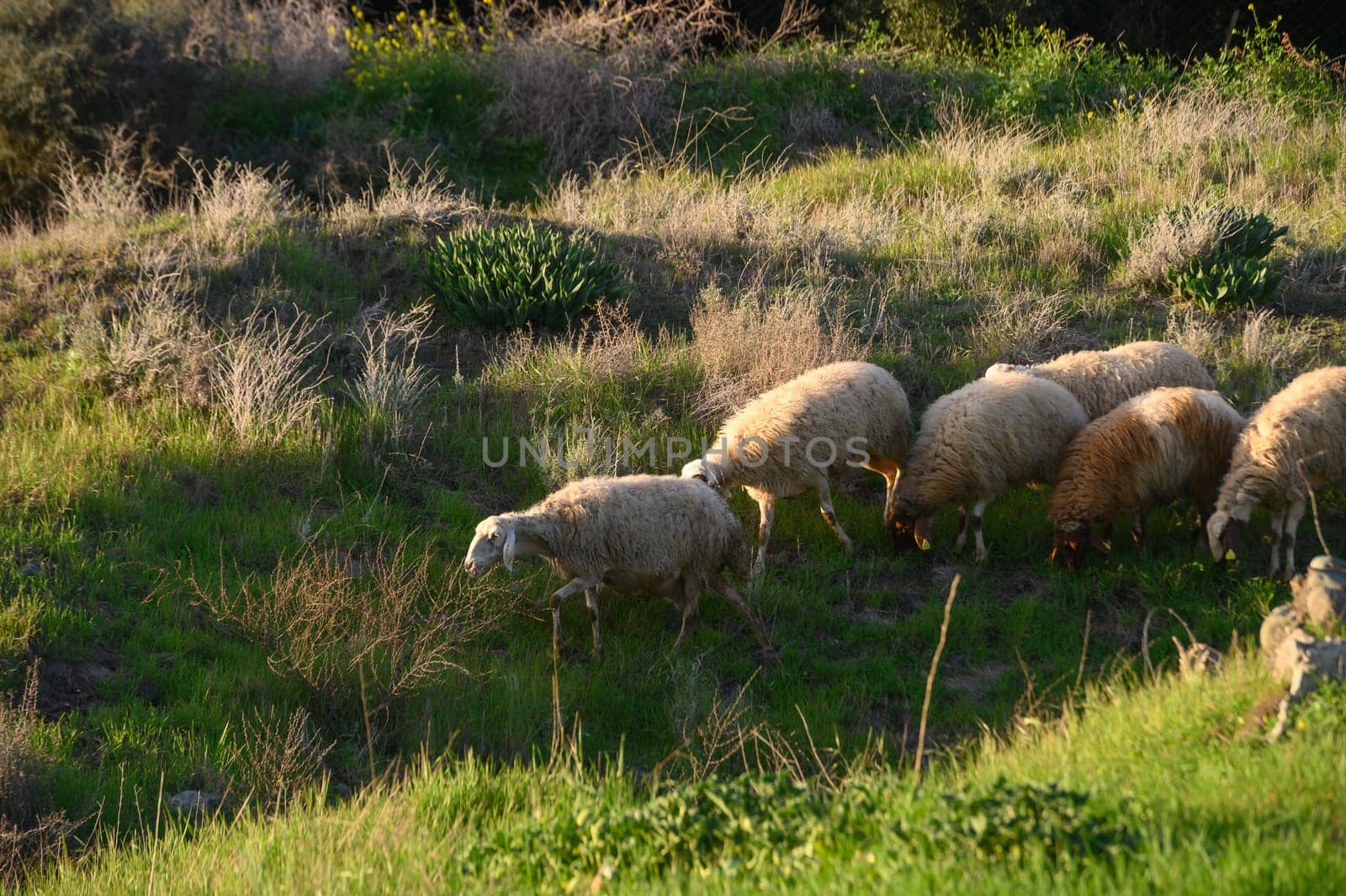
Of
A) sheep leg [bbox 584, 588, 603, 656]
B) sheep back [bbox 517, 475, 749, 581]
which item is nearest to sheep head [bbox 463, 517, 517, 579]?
sheep back [bbox 517, 475, 749, 581]

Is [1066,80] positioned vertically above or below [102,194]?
above

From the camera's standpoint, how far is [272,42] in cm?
2067

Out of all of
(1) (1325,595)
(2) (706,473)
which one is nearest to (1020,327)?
(2) (706,473)

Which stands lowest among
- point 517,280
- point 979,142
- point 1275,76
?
point 517,280

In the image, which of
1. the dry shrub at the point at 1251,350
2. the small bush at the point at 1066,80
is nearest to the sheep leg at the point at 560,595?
the dry shrub at the point at 1251,350

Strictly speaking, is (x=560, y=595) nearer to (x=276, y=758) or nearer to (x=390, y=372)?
(x=276, y=758)

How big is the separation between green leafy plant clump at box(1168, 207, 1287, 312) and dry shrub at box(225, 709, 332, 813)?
926cm

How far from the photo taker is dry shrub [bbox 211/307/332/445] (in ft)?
33.6

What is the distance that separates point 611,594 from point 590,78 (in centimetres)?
1179

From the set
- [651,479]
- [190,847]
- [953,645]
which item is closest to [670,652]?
[651,479]

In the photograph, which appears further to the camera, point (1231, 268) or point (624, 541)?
Answer: point (1231, 268)

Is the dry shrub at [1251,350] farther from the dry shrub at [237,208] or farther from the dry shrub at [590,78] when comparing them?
the dry shrub at [237,208]

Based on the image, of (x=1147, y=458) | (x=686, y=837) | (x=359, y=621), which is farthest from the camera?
(x=1147, y=458)

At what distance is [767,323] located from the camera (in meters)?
11.6
